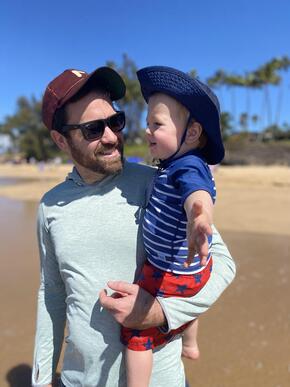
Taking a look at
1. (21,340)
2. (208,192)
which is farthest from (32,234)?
(208,192)

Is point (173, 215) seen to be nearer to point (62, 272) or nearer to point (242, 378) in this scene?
point (62, 272)

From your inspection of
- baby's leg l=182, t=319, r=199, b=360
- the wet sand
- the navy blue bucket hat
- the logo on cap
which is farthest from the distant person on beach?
the wet sand

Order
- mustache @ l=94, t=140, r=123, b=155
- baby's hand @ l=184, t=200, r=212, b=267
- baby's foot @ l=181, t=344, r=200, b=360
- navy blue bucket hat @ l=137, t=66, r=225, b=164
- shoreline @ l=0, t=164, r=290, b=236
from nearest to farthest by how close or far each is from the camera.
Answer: baby's hand @ l=184, t=200, r=212, b=267 < navy blue bucket hat @ l=137, t=66, r=225, b=164 < mustache @ l=94, t=140, r=123, b=155 < baby's foot @ l=181, t=344, r=200, b=360 < shoreline @ l=0, t=164, r=290, b=236

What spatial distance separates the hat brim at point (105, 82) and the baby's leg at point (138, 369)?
3.74 ft

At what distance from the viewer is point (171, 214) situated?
163cm

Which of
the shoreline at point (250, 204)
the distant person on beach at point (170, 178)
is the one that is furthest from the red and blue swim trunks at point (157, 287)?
the shoreline at point (250, 204)

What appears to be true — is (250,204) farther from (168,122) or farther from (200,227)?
(200,227)

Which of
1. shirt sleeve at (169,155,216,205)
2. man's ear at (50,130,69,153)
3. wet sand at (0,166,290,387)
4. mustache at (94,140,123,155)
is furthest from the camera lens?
wet sand at (0,166,290,387)

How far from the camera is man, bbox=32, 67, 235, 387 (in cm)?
171

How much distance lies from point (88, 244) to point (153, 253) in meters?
0.30

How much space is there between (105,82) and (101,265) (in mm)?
829

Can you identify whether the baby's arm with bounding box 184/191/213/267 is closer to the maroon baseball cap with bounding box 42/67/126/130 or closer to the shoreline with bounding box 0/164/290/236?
the maroon baseball cap with bounding box 42/67/126/130

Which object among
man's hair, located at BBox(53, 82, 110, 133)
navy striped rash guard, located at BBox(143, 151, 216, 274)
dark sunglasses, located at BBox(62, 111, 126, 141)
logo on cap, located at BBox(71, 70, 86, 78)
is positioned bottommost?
navy striped rash guard, located at BBox(143, 151, 216, 274)

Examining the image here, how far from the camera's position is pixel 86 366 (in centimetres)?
179
